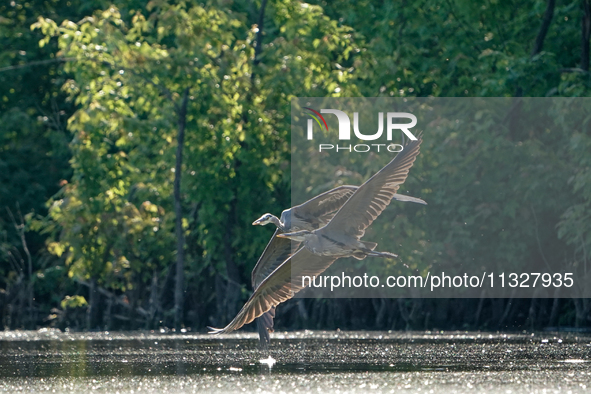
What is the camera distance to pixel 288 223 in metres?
12.9

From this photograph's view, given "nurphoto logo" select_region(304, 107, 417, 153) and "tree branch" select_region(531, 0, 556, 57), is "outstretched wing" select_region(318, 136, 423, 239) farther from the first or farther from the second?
"tree branch" select_region(531, 0, 556, 57)

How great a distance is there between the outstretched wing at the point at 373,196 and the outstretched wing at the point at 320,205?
0.82m

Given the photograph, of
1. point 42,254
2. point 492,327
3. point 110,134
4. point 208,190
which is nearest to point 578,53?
point 492,327

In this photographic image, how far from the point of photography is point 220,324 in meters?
21.6

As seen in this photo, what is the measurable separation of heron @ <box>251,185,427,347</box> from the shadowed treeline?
7082 millimetres

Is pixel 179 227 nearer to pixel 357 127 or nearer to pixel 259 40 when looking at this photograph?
pixel 357 127

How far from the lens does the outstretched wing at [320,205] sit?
13.2 meters

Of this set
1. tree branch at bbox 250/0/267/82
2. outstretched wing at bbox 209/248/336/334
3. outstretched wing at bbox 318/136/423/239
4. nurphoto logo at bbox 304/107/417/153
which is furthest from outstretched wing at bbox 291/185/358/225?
tree branch at bbox 250/0/267/82

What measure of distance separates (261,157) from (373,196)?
10851 millimetres

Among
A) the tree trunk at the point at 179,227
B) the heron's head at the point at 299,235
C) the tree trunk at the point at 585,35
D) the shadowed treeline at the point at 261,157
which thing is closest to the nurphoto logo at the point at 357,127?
the shadowed treeline at the point at 261,157

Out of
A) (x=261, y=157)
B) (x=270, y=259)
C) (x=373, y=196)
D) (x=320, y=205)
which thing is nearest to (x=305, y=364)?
(x=270, y=259)

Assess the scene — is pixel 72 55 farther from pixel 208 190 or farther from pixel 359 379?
pixel 359 379

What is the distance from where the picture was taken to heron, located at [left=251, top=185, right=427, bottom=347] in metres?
12.8

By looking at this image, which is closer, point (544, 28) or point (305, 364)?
point (305, 364)
